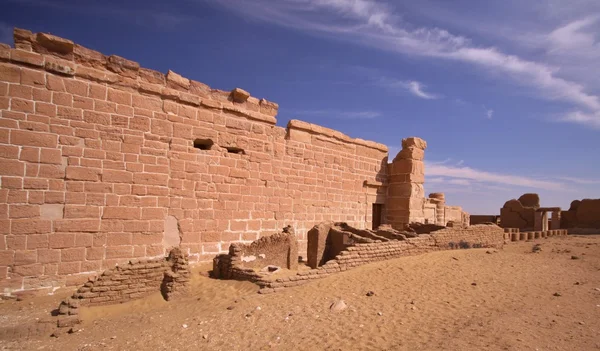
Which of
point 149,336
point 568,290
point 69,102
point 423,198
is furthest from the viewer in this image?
point 423,198

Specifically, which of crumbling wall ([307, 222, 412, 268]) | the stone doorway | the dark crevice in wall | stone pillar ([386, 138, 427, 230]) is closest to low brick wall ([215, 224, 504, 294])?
crumbling wall ([307, 222, 412, 268])

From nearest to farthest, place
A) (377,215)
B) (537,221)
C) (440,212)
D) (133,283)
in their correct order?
(133,283) < (377,215) < (440,212) < (537,221)

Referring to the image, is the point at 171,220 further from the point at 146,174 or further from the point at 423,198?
the point at 423,198

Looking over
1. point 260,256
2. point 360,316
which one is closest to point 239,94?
point 260,256

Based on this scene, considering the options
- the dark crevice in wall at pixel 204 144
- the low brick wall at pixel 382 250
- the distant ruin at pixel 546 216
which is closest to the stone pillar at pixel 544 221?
the distant ruin at pixel 546 216

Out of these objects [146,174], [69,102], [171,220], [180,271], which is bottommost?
[180,271]

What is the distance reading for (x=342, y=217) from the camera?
41.3 ft

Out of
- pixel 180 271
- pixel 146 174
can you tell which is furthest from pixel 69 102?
pixel 180 271

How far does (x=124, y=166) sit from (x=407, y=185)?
9835 millimetres

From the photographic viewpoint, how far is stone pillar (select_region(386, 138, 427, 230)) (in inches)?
556

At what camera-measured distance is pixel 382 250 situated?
9125mm

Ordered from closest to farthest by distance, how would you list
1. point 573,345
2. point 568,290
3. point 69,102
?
point 573,345
point 69,102
point 568,290

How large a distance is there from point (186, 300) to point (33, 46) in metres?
5.29

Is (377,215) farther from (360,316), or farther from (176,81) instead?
(360,316)
